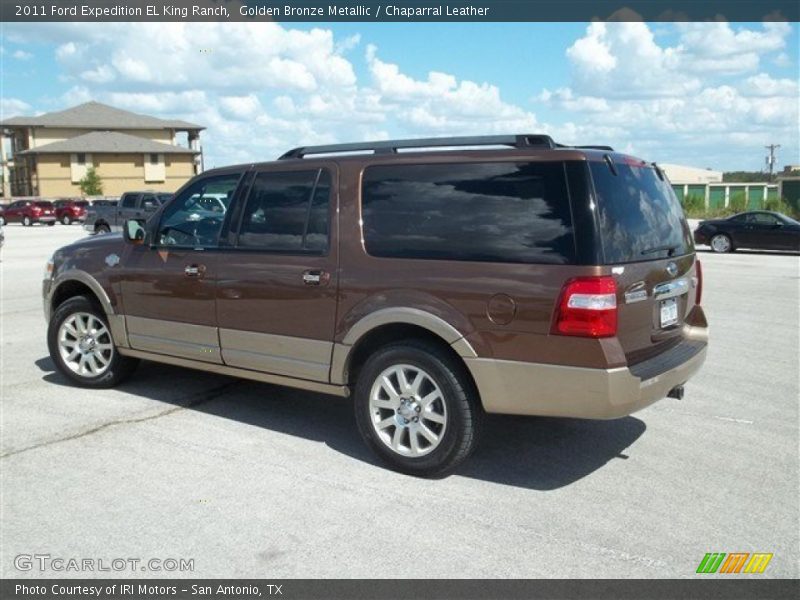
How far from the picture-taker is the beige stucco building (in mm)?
70812

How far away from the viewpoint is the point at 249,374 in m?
5.50

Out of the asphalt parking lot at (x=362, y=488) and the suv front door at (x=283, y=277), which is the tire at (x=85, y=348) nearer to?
the asphalt parking lot at (x=362, y=488)

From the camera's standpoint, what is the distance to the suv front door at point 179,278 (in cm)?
564

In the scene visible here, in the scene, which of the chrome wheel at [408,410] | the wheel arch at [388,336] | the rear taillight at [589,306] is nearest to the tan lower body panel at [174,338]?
the wheel arch at [388,336]

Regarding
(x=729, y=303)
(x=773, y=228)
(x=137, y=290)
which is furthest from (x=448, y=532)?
(x=773, y=228)

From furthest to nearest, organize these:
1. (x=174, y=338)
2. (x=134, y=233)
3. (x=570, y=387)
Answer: (x=134, y=233), (x=174, y=338), (x=570, y=387)

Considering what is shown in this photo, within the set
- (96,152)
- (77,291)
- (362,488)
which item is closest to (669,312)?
(362,488)

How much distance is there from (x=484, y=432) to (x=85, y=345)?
11.8 ft

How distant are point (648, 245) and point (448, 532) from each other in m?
2.06

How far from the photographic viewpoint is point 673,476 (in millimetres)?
4598

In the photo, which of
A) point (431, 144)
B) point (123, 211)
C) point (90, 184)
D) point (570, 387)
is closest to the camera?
point (570, 387)

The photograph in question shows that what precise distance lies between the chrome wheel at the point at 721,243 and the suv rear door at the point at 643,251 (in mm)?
20099

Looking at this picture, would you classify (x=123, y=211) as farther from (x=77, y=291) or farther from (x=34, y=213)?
(x=77, y=291)

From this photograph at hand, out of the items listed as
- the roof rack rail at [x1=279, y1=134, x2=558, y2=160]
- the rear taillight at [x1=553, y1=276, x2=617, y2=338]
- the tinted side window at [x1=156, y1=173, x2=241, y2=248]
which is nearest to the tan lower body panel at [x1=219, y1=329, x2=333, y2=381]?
the tinted side window at [x1=156, y1=173, x2=241, y2=248]
